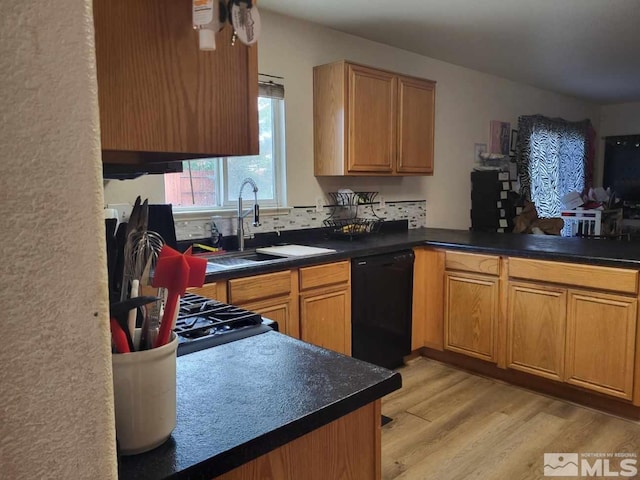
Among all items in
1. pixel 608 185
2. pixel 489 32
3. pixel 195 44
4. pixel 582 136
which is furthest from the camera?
pixel 608 185

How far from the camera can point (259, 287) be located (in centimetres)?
254

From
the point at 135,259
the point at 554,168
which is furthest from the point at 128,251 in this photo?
the point at 554,168

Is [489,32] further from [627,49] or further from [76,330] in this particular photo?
[76,330]

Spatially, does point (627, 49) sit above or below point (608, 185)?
above

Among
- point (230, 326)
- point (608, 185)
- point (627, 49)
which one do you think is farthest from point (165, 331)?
point (608, 185)

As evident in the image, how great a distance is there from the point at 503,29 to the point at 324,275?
239 cm

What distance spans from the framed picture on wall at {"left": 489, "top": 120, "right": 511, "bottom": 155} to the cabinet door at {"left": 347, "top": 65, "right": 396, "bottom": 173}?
2081 mm

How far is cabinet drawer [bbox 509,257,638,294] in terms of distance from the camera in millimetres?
2518

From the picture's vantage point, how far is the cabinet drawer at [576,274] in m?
2.52

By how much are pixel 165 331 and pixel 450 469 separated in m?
1.90

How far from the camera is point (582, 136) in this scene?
269 inches

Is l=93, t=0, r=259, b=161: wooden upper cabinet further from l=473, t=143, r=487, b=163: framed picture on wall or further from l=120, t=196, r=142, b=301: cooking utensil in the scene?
l=473, t=143, r=487, b=163: framed picture on wall

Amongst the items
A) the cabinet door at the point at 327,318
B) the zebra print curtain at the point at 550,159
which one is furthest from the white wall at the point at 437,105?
the cabinet door at the point at 327,318

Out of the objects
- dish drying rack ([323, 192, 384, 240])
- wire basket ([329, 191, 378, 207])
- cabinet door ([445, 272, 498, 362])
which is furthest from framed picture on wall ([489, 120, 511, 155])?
cabinet door ([445, 272, 498, 362])
